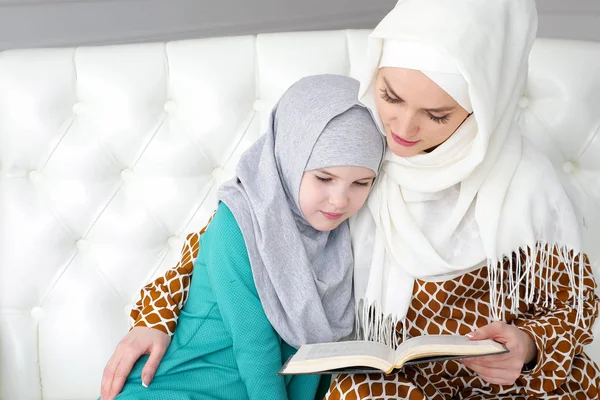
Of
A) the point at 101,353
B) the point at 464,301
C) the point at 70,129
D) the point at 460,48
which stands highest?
the point at 70,129

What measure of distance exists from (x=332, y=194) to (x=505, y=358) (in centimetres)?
44

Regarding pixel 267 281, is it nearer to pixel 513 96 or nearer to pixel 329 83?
pixel 329 83

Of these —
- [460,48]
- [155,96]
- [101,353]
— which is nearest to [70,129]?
[155,96]

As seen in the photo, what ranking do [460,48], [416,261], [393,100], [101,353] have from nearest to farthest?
[460,48] < [393,100] < [416,261] < [101,353]

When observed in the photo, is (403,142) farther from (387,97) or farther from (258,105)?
(258,105)

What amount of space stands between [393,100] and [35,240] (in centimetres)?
96

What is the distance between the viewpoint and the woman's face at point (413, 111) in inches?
52.2

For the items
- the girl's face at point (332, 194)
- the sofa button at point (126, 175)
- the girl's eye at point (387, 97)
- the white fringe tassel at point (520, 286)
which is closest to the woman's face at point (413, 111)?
the girl's eye at point (387, 97)

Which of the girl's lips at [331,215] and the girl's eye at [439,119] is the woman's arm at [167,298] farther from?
the girl's eye at [439,119]

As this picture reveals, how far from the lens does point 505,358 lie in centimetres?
137

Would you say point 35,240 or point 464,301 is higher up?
point 35,240

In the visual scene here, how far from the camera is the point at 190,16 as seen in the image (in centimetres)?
236

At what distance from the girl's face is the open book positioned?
0.96 feet

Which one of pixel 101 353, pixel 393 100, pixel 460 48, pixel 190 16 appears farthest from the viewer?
pixel 190 16
